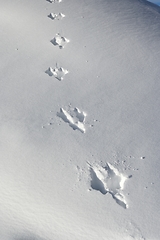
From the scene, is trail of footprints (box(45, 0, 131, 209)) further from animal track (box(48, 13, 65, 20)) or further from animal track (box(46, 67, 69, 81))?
animal track (box(48, 13, 65, 20))

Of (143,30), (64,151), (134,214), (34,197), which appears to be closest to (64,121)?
(64,151)

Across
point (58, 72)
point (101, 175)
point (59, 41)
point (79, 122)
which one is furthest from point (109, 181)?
point (59, 41)

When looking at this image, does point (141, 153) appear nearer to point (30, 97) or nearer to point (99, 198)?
point (99, 198)

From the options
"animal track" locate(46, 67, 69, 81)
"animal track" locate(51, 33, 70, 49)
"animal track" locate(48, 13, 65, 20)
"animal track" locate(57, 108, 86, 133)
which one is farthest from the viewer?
"animal track" locate(48, 13, 65, 20)

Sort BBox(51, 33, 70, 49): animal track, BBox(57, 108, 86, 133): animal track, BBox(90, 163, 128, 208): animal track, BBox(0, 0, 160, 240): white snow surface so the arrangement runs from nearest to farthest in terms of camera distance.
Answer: BBox(0, 0, 160, 240): white snow surface < BBox(90, 163, 128, 208): animal track < BBox(57, 108, 86, 133): animal track < BBox(51, 33, 70, 49): animal track

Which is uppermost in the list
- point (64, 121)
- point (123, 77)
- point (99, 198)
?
point (123, 77)

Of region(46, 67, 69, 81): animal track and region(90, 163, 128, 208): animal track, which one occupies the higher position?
region(46, 67, 69, 81): animal track

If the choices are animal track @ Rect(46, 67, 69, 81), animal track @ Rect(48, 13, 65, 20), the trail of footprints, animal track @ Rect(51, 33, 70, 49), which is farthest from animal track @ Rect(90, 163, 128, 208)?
animal track @ Rect(48, 13, 65, 20)

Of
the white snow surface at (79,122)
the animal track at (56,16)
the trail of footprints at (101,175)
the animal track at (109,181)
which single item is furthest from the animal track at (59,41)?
the animal track at (109,181)

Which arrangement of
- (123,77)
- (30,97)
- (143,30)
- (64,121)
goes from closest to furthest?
(64,121), (30,97), (123,77), (143,30)
